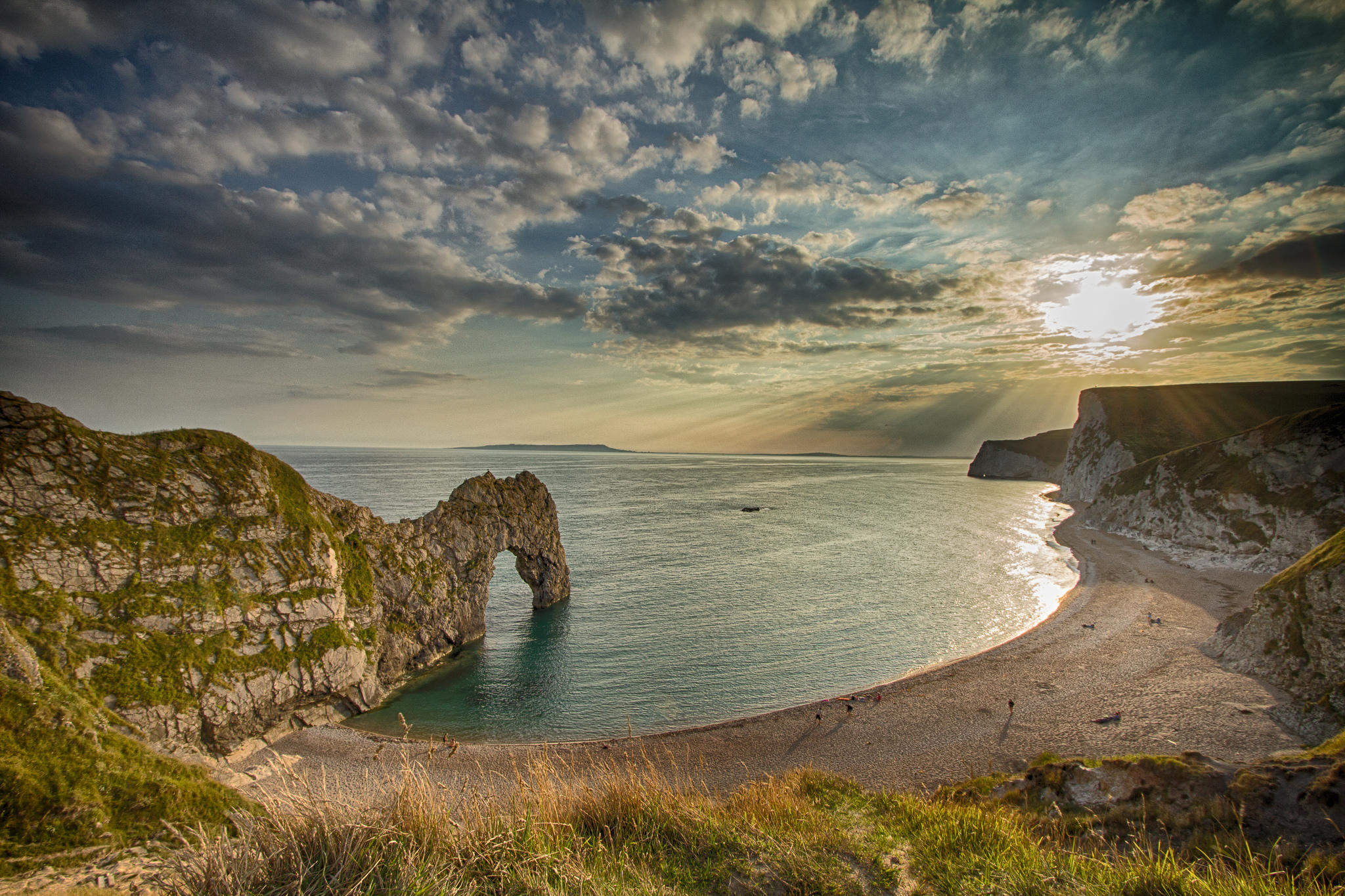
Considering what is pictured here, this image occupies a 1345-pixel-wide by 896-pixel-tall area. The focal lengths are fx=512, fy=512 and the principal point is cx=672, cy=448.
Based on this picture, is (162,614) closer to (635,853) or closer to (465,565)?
(465,565)

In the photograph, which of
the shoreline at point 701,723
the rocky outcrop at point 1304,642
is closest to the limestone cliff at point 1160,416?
the shoreline at point 701,723

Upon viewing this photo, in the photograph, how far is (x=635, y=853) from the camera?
6.56 m

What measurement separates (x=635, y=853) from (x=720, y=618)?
112ft

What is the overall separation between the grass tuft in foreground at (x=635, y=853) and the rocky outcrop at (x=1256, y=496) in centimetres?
5612

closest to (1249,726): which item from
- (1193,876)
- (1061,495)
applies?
(1193,876)

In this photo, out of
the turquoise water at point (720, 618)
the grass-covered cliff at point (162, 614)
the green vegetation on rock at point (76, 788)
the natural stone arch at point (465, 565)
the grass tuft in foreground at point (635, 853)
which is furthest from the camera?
the natural stone arch at point (465, 565)

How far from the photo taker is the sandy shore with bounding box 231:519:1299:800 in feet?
69.4

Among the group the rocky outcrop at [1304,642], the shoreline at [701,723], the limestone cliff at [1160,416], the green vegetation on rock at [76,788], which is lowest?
the shoreline at [701,723]

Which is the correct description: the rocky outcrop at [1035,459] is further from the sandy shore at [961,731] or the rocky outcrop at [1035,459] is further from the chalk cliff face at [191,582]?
the chalk cliff face at [191,582]

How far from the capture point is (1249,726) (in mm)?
22781

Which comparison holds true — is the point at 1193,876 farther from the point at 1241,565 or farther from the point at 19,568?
the point at 1241,565

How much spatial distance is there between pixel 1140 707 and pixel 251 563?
42705mm

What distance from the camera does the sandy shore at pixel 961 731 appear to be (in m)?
21.1

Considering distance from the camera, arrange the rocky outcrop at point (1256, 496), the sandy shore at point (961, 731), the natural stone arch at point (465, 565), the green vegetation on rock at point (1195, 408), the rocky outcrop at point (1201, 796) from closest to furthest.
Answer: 1. the rocky outcrop at point (1201, 796)
2. the sandy shore at point (961, 731)
3. the natural stone arch at point (465, 565)
4. the rocky outcrop at point (1256, 496)
5. the green vegetation on rock at point (1195, 408)
